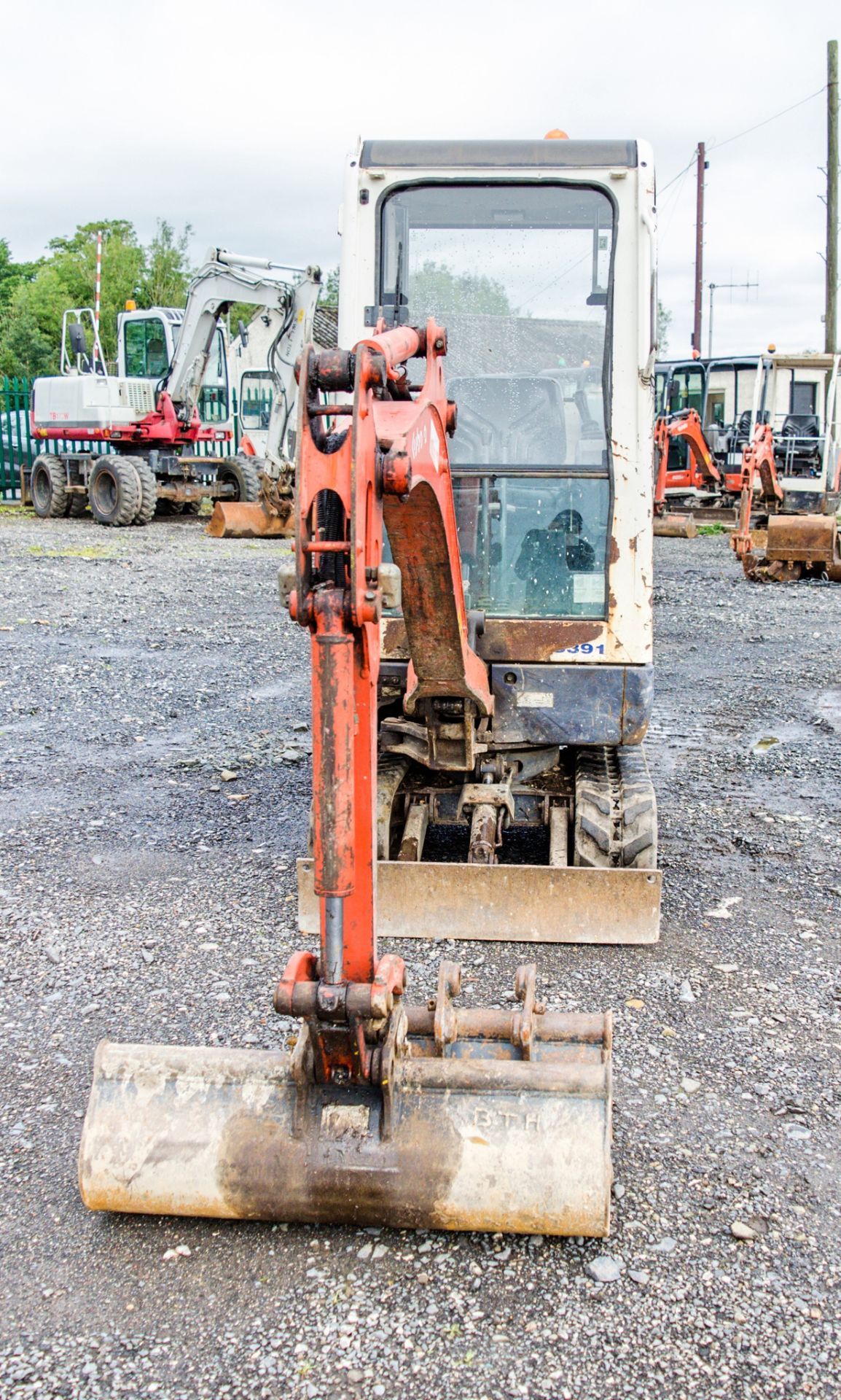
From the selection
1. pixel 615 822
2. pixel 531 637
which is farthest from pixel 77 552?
pixel 615 822

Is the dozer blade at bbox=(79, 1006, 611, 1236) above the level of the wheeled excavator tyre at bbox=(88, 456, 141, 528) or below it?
below

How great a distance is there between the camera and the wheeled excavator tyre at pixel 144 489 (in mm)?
18688

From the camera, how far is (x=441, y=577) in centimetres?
376

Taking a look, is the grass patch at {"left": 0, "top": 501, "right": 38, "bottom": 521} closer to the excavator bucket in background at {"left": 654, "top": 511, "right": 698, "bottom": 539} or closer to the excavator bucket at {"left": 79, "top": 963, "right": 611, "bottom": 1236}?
the excavator bucket in background at {"left": 654, "top": 511, "right": 698, "bottom": 539}

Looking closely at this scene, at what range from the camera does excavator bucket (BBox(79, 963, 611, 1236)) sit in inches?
107

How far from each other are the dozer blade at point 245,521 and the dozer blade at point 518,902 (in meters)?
14.0

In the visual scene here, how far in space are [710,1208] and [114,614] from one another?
30.7ft

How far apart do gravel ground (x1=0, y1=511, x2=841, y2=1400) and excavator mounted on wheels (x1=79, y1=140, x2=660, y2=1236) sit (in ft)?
0.45

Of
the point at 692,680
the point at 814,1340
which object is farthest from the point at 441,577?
the point at 692,680

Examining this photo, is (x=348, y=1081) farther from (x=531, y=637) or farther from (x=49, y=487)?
(x=49, y=487)

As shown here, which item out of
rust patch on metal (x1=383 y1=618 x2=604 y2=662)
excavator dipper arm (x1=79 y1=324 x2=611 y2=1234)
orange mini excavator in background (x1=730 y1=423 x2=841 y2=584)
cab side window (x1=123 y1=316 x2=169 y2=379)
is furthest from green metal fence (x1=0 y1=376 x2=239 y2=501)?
excavator dipper arm (x1=79 y1=324 x2=611 y2=1234)

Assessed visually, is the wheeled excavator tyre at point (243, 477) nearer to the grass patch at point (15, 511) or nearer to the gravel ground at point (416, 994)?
the grass patch at point (15, 511)

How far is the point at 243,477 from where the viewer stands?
1956 centimetres

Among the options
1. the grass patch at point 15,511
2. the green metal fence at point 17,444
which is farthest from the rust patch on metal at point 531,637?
the green metal fence at point 17,444
